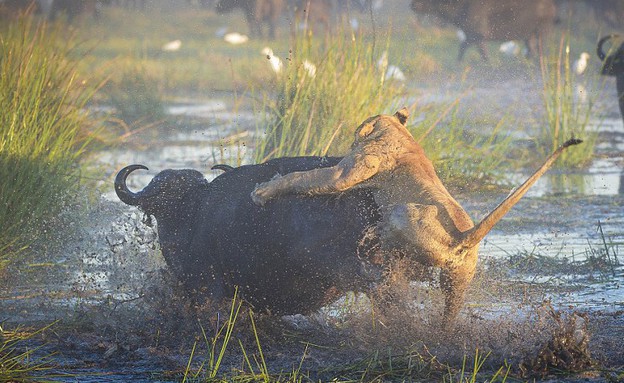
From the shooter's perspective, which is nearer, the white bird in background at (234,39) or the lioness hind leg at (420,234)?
the lioness hind leg at (420,234)

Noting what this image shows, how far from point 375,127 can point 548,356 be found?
3.62 ft

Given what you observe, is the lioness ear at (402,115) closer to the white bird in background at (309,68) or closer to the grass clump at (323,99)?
Answer: the grass clump at (323,99)

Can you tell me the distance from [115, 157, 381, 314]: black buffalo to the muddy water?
0.92 ft

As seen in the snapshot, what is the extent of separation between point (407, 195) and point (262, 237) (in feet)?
Result: 2.40

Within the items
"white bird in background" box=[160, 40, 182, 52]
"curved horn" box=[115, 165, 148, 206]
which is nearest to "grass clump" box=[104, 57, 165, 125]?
"white bird in background" box=[160, 40, 182, 52]

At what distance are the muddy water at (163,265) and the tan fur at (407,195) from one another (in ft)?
2.24

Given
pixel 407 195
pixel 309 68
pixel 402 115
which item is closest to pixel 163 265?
pixel 402 115

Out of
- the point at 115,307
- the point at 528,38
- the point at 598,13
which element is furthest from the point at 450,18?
the point at 115,307

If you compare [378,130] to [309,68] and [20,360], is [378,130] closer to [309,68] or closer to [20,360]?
[20,360]

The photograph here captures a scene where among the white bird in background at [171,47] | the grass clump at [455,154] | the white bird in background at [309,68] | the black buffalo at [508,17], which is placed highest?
the black buffalo at [508,17]

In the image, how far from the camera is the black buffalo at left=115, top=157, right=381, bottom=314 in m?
4.25

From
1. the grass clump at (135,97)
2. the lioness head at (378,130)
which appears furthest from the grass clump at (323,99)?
the grass clump at (135,97)

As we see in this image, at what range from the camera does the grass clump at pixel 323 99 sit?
7855 millimetres

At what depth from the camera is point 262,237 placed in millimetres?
4574
